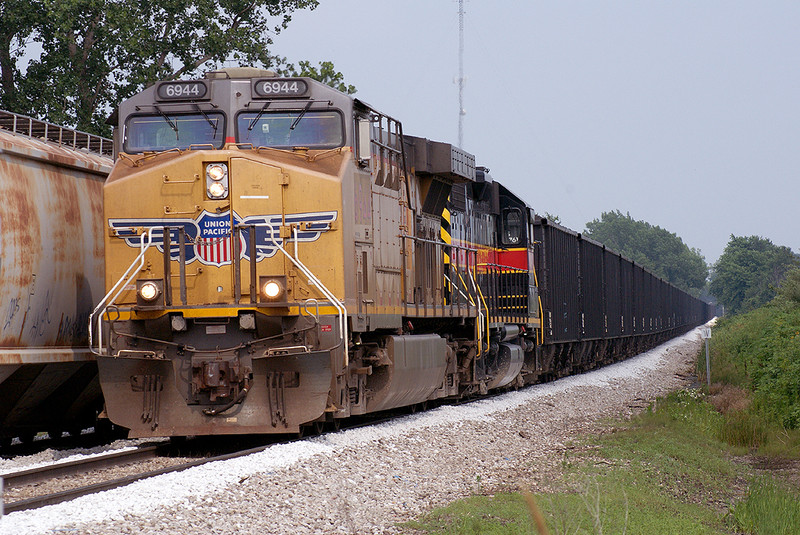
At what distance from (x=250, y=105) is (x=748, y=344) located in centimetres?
2442

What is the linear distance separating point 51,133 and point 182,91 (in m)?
2.98

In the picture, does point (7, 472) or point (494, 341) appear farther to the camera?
point (494, 341)

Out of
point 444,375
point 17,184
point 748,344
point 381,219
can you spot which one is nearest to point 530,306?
point 444,375

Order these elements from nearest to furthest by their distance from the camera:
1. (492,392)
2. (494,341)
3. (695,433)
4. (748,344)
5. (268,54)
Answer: (695,433)
(494,341)
(492,392)
(268,54)
(748,344)

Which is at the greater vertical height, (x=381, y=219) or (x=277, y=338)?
(x=381, y=219)

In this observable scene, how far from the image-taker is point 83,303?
1220 centimetres

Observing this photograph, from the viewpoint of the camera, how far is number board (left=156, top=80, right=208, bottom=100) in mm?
10797

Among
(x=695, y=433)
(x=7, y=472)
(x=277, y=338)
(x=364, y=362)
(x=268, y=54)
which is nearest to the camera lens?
(x=7, y=472)

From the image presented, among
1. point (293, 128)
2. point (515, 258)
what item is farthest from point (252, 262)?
point (515, 258)

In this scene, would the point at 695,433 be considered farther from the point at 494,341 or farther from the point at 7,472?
the point at 7,472

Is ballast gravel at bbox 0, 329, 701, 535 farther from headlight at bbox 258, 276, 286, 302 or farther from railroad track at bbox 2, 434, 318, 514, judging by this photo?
headlight at bbox 258, 276, 286, 302

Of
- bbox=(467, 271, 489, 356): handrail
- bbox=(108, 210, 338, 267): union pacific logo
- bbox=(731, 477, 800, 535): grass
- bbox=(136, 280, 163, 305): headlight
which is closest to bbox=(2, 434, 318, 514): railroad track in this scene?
bbox=(136, 280, 163, 305): headlight

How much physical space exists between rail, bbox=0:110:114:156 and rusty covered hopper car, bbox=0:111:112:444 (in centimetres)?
2

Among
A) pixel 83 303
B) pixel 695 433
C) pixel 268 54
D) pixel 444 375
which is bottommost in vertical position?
pixel 695 433
